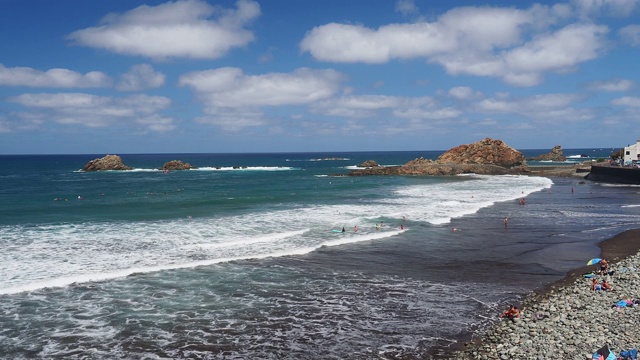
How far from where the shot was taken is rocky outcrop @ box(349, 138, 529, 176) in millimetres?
94625

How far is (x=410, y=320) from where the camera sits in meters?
15.1

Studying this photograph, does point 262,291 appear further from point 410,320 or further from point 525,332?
point 525,332

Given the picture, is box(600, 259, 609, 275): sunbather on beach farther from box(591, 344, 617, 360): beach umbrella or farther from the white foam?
A: the white foam

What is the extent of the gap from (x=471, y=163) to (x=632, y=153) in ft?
104

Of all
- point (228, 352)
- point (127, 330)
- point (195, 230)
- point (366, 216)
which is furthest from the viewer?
point (366, 216)

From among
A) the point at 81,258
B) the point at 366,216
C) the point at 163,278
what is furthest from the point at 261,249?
the point at 366,216

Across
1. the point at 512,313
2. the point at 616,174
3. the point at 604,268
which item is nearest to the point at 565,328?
the point at 512,313

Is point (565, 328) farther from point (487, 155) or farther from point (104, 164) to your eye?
point (104, 164)

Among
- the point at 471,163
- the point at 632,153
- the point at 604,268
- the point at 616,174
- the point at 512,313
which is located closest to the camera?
the point at 512,313

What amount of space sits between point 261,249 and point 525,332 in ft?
51.4

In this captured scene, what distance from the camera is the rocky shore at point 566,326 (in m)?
12.0

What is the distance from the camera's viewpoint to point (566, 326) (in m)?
13.5

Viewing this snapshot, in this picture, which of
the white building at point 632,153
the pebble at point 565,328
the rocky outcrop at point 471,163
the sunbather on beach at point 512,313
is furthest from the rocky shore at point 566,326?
the rocky outcrop at point 471,163

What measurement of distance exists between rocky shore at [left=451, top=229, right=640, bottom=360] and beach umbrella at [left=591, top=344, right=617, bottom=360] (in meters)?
0.27
